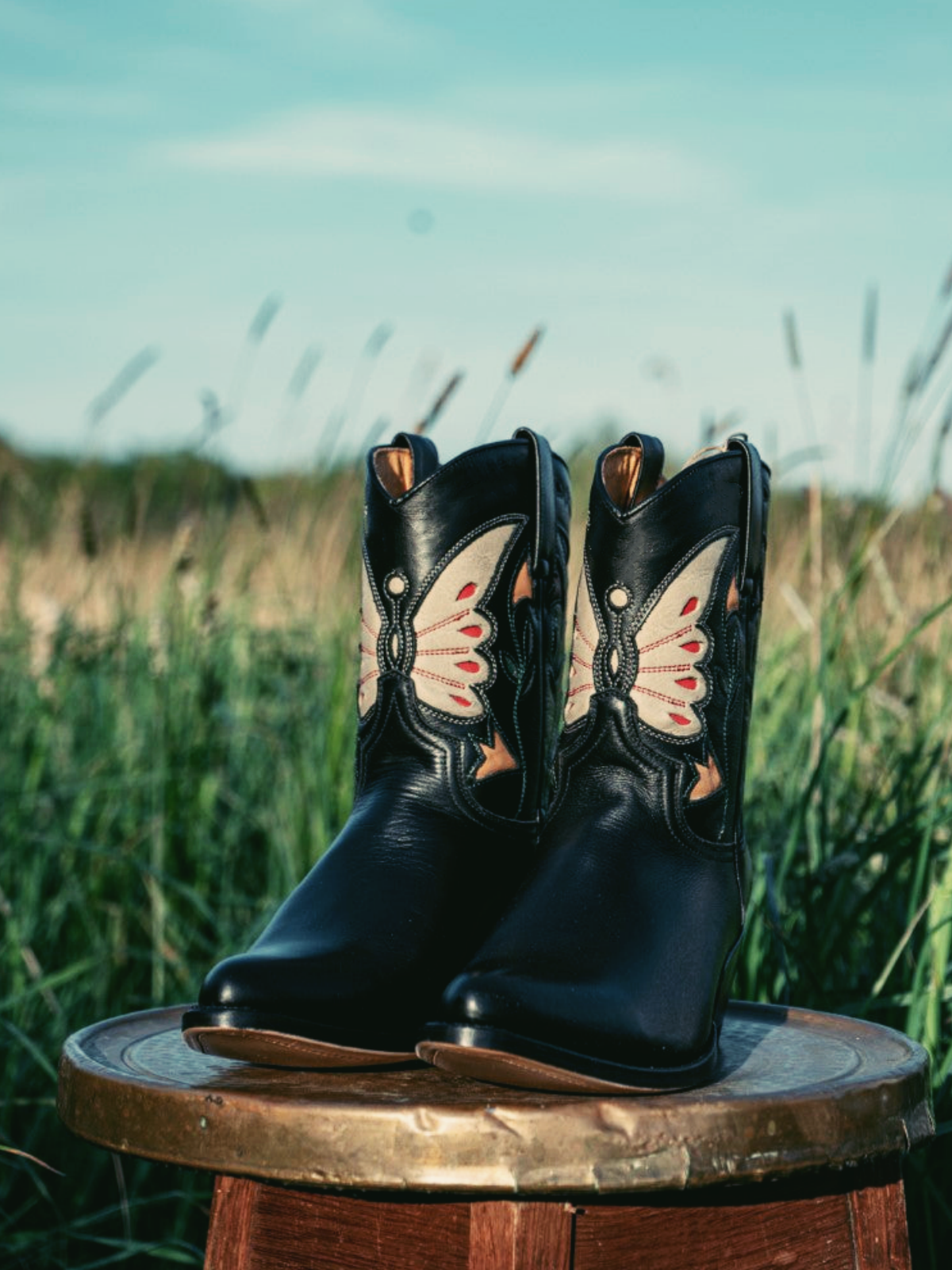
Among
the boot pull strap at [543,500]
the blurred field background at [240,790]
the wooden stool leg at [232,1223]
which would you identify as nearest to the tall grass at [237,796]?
the blurred field background at [240,790]

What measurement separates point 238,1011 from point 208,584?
4.60 feet

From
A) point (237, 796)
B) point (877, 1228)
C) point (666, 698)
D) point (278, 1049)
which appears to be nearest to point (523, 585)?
point (666, 698)

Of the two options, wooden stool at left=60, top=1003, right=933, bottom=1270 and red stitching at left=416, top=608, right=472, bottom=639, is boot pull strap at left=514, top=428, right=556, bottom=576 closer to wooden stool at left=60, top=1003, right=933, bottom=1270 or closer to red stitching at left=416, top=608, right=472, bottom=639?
red stitching at left=416, top=608, right=472, bottom=639

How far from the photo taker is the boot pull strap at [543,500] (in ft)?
4.19

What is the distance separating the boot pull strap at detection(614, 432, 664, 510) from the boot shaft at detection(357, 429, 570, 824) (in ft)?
0.36

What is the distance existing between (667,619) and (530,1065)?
370 millimetres

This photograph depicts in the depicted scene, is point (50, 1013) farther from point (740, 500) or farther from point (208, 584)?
point (740, 500)

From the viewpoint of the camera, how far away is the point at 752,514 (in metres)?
1.22

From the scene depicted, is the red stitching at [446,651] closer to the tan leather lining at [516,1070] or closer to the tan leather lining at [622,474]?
→ the tan leather lining at [622,474]

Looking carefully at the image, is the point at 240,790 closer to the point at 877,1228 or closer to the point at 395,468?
the point at 395,468

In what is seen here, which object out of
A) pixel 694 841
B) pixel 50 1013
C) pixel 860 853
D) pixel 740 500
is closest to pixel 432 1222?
pixel 694 841

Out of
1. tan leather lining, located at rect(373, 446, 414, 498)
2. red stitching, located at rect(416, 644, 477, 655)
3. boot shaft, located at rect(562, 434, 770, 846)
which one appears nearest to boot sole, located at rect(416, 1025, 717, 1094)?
boot shaft, located at rect(562, 434, 770, 846)

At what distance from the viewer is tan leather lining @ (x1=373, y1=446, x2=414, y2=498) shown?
127 cm

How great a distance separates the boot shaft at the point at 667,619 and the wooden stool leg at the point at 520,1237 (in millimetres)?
333
